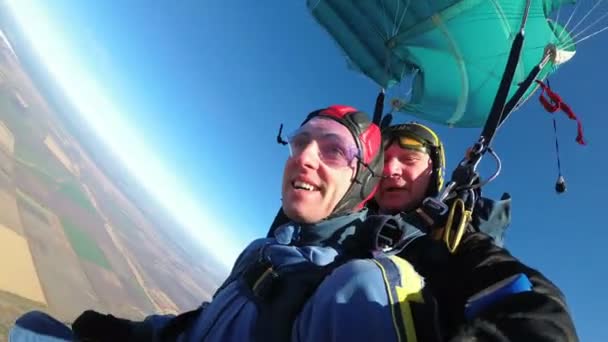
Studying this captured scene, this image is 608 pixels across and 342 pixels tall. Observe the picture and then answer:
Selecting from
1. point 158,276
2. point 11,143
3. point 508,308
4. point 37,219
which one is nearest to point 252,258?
point 508,308

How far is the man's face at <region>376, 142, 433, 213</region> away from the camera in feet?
8.44

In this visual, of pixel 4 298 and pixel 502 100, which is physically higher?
pixel 502 100

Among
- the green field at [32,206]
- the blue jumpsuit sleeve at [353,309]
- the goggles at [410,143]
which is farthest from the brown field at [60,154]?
the blue jumpsuit sleeve at [353,309]

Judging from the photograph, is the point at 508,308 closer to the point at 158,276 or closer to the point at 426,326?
the point at 426,326

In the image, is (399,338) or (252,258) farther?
(252,258)

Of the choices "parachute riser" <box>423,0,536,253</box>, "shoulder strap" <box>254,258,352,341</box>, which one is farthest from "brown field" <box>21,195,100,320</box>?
"shoulder strap" <box>254,258,352,341</box>

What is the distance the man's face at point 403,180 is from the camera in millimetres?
2572

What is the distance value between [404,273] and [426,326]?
14 cm

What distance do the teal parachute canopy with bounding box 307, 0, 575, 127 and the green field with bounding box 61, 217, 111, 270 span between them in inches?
2653

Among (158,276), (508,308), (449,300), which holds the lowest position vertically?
(158,276)

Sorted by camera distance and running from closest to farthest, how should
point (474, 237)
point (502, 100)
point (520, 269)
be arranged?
point (520, 269), point (474, 237), point (502, 100)

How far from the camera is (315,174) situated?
157 cm

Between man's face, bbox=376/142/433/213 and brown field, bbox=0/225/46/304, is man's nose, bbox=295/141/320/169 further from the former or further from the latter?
brown field, bbox=0/225/46/304

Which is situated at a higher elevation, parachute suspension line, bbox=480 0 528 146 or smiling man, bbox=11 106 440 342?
parachute suspension line, bbox=480 0 528 146
